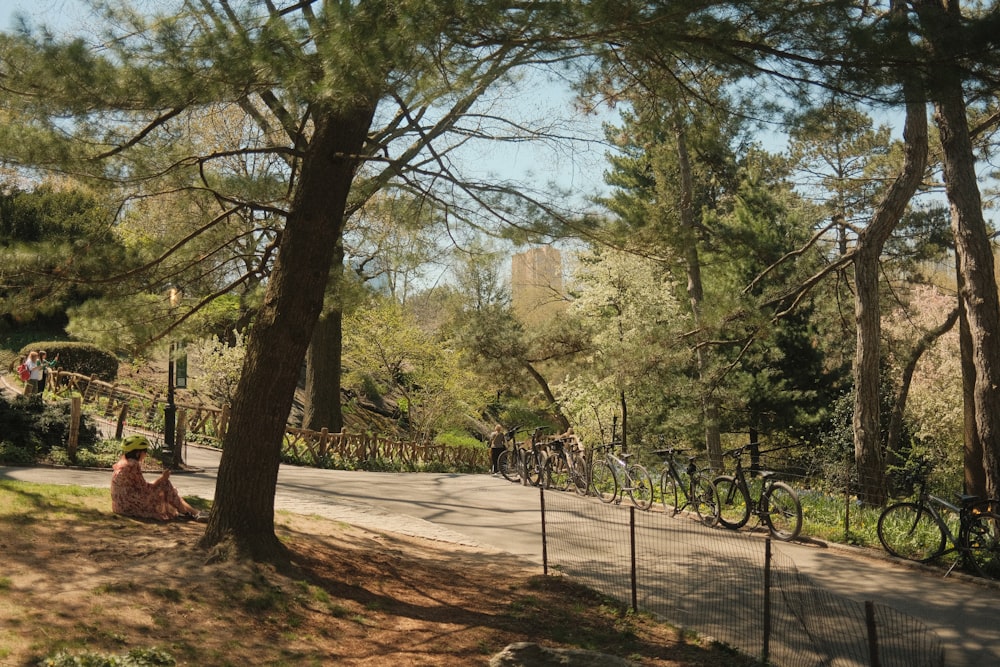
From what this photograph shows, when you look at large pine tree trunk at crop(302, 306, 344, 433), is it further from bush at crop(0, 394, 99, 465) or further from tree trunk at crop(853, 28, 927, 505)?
tree trunk at crop(853, 28, 927, 505)

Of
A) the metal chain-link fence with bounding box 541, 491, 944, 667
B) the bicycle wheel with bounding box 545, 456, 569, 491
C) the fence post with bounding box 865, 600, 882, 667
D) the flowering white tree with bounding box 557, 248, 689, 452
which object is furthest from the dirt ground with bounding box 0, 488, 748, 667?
the flowering white tree with bounding box 557, 248, 689, 452

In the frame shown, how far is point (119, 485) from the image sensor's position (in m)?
9.36

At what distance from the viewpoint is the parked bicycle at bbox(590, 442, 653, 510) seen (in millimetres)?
14116

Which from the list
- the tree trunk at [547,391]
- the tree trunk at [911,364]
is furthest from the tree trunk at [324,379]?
the tree trunk at [911,364]

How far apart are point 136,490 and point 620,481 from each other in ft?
26.9

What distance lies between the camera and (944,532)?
9.37 meters

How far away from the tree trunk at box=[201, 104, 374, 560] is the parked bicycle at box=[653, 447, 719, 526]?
6.48 m

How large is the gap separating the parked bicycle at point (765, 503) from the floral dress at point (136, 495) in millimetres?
7247

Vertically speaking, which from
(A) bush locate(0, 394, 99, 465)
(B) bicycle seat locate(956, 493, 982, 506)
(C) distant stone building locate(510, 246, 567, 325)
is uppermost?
(C) distant stone building locate(510, 246, 567, 325)

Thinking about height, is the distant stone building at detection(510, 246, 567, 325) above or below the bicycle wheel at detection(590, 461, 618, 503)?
above

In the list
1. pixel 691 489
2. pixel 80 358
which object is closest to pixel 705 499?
pixel 691 489

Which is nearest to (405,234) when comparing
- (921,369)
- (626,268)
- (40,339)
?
(626,268)

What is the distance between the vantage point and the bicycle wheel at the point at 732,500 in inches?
456

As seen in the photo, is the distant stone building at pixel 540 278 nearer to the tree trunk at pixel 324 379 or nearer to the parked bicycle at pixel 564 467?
the parked bicycle at pixel 564 467
